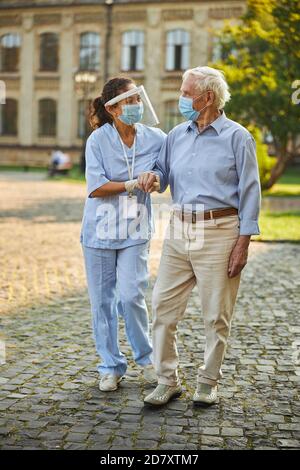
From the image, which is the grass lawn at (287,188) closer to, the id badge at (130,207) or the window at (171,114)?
the window at (171,114)

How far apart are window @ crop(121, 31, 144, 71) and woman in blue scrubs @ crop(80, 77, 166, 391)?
123 ft

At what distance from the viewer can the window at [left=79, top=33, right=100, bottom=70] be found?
42.3m

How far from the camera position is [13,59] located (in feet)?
145

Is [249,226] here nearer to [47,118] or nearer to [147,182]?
[147,182]

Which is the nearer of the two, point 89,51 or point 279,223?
point 279,223

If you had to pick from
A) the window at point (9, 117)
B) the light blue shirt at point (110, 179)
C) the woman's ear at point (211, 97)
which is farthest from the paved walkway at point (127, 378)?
the window at point (9, 117)

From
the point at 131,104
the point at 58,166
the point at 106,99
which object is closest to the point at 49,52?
the point at 58,166

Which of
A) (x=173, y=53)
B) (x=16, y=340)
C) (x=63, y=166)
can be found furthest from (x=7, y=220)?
(x=173, y=53)

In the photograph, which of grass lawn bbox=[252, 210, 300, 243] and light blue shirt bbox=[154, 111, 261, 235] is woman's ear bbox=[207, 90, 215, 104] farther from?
grass lawn bbox=[252, 210, 300, 243]

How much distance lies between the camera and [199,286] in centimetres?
461

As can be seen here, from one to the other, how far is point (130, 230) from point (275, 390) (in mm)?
1409

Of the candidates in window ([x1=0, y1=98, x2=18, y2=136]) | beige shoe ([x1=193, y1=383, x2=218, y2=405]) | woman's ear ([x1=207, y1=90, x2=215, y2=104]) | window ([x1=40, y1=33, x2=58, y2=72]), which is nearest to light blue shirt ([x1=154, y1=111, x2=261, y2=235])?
woman's ear ([x1=207, y1=90, x2=215, y2=104])

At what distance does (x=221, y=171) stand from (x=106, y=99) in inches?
36.4

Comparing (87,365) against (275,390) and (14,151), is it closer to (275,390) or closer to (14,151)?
(275,390)
